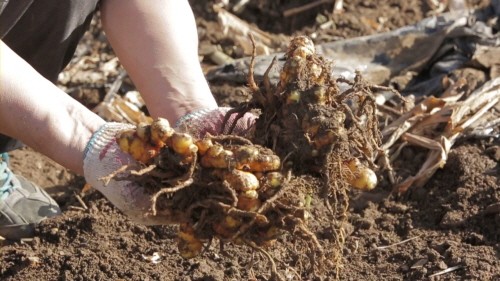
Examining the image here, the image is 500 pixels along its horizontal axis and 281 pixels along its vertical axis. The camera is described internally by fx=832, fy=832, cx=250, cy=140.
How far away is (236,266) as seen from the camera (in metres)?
2.31

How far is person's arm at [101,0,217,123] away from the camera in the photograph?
218cm

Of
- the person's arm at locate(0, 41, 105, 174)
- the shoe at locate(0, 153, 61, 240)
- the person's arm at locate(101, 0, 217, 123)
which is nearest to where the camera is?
the person's arm at locate(0, 41, 105, 174)

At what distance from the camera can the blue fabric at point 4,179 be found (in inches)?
104

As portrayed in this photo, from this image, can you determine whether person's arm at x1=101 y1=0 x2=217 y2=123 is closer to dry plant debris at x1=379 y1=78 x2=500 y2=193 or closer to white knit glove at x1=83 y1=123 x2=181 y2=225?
white knit glove at x1=83 y1=123 x2=181 y2=225

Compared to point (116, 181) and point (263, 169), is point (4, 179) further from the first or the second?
point (263, 169)

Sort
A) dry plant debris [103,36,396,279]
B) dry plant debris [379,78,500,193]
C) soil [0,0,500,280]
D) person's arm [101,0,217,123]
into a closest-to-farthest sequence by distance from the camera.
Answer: dry plant debris [103,36,396,279]
person's arm [101,0,217,123]
soil [0,0,500,280]
dry plant debris [379,78,500,193]

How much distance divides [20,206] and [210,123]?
0.91 metres

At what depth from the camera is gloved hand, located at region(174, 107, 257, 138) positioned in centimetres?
202

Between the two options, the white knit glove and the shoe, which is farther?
the shoe

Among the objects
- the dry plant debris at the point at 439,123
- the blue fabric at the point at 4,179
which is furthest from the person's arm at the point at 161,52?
the dry plant debris at the point at 439,123

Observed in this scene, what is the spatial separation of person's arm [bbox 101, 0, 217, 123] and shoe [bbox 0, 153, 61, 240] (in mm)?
621

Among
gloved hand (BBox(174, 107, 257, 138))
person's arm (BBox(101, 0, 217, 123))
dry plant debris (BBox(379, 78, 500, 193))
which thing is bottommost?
dry plant debris (BBox(379, 78, 500, 193))

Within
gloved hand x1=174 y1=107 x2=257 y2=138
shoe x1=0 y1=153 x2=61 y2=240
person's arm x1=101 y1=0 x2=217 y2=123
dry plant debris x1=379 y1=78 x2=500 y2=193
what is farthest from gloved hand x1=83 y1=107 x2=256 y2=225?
dry plant debris x1=379 y1=78 x2=500 y2=193

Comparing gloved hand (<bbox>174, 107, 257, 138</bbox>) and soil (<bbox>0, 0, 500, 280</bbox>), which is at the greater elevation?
gloved hand (<bbox>174, 107, 257, 138</bbox>)
